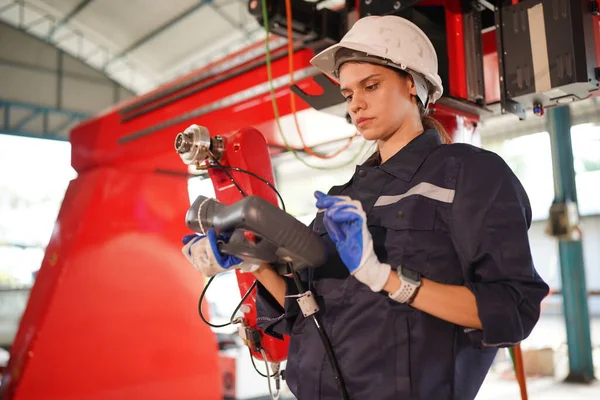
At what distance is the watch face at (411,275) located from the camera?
100 cm

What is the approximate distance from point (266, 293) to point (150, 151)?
1861mm

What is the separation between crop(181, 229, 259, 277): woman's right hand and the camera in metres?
1.15

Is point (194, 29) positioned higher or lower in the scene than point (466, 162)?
higher

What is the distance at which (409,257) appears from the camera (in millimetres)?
1095

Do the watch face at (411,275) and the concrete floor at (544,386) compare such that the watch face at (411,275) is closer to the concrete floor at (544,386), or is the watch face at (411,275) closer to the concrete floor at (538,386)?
the concrete floor at (538,386)

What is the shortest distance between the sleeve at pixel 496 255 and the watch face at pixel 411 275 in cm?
10

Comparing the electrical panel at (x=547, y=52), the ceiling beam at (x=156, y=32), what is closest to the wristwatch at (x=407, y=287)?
the electrical panel at (x=547, y=52)

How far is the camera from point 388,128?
4.08 ft

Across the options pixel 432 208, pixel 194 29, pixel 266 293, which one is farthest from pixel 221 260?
pixel 194 29

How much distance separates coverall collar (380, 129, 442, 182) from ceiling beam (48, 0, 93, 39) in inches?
403

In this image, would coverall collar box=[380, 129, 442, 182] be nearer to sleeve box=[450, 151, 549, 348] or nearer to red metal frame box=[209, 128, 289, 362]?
sleeve box=[450, 151, 549, 348]

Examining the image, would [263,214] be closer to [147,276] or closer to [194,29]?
[147,276]

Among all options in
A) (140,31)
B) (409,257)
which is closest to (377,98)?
(409,257)

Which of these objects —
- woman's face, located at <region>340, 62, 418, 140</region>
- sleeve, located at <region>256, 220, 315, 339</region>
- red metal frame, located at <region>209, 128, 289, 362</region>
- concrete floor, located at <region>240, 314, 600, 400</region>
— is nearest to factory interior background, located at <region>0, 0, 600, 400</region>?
concrete floor, located at <region>240, 314, 600, 400</region>
